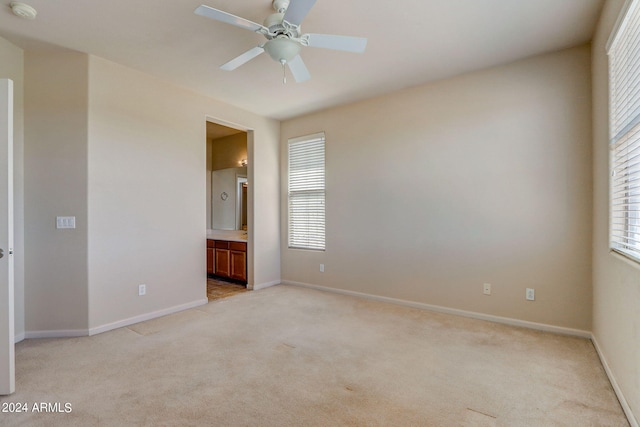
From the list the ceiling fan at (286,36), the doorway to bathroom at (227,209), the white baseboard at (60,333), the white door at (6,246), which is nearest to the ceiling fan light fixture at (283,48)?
the ceiling fan at (286,36)

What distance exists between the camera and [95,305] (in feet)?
10.2

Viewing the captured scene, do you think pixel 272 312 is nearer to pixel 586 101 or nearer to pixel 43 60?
pixel 43 60

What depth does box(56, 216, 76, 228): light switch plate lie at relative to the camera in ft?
9.88

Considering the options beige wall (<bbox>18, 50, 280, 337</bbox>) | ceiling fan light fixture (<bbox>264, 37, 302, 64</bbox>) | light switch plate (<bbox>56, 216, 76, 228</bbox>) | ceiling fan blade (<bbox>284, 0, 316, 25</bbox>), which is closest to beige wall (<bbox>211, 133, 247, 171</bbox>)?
beige wall (<bbox>18, 50, 280, 337</bbox>)

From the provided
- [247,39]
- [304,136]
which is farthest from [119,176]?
[304,136]

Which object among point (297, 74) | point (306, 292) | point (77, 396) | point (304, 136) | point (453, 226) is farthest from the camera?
point (304, 136)

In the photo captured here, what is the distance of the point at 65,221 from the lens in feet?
9.91

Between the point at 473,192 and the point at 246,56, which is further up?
→ the point at 246,56

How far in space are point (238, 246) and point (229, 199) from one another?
1605mm

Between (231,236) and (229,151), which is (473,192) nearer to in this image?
(231,236)

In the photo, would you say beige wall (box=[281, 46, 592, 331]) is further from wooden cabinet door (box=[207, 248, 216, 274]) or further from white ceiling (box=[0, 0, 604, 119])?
wooden cabinet door (box=[207, 248, 216, 274])

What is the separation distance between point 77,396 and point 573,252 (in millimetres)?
4101

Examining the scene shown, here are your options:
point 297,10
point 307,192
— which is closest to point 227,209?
point 307,192

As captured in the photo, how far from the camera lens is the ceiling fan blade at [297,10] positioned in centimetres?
178
